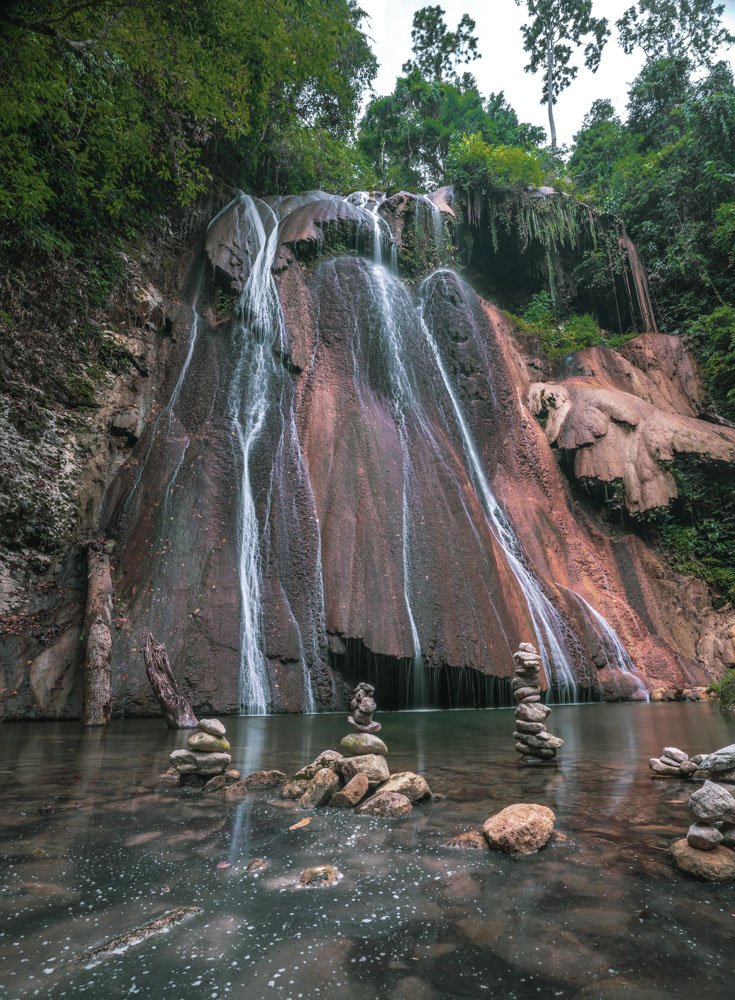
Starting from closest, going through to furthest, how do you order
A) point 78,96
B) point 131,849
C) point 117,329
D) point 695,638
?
point 131,849 < point 78,96 < point 117,329 < point 695,638

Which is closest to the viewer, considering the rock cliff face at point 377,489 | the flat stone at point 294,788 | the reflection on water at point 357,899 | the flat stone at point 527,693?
the reflection on water at point 357,899

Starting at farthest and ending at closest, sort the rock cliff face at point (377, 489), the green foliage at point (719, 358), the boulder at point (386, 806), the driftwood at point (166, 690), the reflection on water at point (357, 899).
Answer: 1. the green foliage at point (719, 358)
2. the rock cliff face at point (377, 489)
3. the driftwood at point (166, 690)
4. the boulder at point (386, 806)
5. the reflection on water at point (357, 899)

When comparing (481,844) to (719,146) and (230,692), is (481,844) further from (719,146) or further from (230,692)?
(719,146)

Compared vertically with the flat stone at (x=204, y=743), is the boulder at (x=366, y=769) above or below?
below

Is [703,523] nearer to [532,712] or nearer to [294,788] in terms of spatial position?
[532,712]

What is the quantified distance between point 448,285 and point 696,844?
1578 centimetres

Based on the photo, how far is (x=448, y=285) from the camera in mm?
15844

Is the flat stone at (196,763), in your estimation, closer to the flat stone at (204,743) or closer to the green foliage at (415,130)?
the flat stone at (204,743)

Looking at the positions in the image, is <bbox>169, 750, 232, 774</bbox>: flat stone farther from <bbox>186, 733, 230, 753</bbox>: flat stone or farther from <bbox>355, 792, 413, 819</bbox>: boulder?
<bbox>355, 792, 413, 819</bbox>: boulder

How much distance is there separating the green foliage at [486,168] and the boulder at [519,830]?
2135 cm

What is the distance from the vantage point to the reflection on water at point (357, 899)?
1.40 m

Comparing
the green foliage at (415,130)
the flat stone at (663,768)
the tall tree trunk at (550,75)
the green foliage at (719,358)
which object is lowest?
the flat stone at (663,768)

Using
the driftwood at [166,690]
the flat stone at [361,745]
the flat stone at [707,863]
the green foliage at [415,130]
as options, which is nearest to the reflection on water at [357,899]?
the flat stone at [707,863]

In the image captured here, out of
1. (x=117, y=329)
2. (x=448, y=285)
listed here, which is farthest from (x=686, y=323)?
(x=117, y=329)
